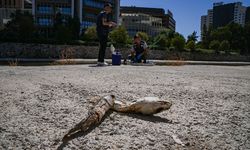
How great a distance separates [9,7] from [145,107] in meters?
52.4

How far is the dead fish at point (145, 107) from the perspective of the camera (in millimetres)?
3748

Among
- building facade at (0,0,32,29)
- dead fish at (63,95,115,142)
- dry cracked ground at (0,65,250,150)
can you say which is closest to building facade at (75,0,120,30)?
building facade at (0,0,32,29)

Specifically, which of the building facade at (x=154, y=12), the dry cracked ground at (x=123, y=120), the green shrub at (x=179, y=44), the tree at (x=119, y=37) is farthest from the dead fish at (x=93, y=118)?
the building facade at (x=154, y=12)

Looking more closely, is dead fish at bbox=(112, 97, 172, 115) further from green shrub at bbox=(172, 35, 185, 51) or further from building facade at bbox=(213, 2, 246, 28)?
building facade at bbox=(213, 2, 246, 28)

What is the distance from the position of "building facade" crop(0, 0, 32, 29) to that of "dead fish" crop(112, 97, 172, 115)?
33277 mm

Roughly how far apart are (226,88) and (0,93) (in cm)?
393

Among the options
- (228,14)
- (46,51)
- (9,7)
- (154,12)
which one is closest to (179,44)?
(46,51)

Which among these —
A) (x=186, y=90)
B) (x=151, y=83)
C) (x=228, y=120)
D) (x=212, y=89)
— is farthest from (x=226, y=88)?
(x=228, y=120)

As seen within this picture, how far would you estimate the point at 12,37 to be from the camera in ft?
76.0

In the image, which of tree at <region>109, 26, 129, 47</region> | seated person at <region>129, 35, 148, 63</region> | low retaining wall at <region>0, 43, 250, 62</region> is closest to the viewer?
seated person at <region>129, 35, 148, 63</region>

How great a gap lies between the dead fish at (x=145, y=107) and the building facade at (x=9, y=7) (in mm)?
33277

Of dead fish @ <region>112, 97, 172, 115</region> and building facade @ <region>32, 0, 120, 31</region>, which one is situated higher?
building facade @ <region>32, 0, 120, 31</region>

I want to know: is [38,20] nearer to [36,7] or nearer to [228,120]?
[36,7]

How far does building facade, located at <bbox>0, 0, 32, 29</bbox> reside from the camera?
3741 centimetres
